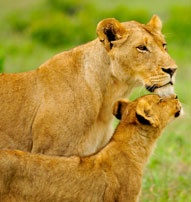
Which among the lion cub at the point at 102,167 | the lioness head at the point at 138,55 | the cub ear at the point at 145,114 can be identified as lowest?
the lion cub at the point at 102,167

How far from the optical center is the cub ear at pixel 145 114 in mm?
4297

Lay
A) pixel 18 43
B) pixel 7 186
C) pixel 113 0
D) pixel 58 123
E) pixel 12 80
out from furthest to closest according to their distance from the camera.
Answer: pixel 113 0 < pixel 18 43 < pixel 12 80 < pixel 58 123 < pixel 7 186

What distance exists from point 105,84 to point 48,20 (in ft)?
34.4

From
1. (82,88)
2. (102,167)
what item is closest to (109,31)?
(82,88)

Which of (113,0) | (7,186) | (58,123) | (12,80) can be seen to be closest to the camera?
(7,186)

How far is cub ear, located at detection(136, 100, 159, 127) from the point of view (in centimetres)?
430

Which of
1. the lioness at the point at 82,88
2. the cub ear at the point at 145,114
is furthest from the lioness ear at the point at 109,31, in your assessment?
the cub ear at the point at 145,114

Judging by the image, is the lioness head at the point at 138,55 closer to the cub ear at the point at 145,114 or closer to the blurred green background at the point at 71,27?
the cub ear at the point at 145,114

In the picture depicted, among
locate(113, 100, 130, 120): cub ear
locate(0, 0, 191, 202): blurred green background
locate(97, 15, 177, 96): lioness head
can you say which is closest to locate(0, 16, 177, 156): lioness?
locate(97, 15, 177, 96): lioness head

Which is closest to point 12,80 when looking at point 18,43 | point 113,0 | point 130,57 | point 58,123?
point 58,123

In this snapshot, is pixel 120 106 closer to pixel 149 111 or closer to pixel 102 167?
pixel 149 111

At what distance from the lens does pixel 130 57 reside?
14.5 ft

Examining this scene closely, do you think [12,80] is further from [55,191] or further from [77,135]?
[55,191]

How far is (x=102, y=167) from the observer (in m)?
4.37
